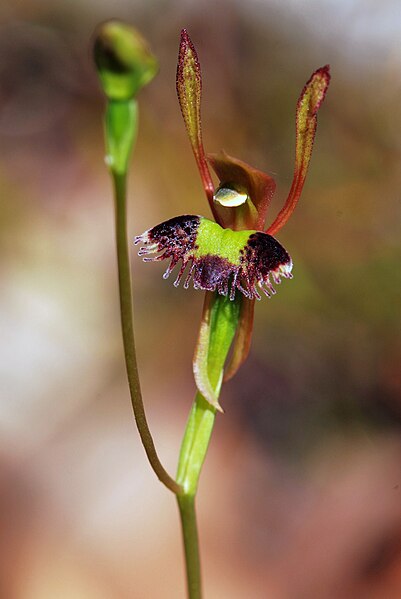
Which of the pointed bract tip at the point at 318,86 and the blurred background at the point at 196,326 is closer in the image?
the pointed bract tip at the point at 318,86

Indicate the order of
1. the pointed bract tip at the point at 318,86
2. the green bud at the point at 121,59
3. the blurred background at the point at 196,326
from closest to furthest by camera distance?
the green bud at the point at 121,59 → the pointed bract tip at the point at 318,86 → the blurred background at the point at 196,326

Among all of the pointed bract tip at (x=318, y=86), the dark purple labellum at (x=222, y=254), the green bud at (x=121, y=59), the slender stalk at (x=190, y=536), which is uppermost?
the pointed bract tip at (x=318, y=86)

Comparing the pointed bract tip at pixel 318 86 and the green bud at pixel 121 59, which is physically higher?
the pointed bract tip at pixel 318 86

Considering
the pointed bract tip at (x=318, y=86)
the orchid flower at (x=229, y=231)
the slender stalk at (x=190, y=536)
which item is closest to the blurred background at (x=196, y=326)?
the slender stalk at (x=190, y=536)

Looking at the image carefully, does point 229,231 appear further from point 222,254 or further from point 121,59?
point 121,59

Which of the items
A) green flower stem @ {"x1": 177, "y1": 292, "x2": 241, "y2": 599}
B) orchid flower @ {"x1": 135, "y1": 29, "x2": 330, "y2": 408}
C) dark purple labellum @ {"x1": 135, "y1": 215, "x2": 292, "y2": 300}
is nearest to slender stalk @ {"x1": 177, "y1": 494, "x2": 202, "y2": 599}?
green flower stem @ {"x1": 177, "y1": 292, "x2": 241, "y2": 599}

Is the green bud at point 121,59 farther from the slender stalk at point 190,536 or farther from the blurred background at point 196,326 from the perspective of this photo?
the blurred background at point 196,326

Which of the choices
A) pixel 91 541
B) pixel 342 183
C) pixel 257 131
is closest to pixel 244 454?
pixel 91 541

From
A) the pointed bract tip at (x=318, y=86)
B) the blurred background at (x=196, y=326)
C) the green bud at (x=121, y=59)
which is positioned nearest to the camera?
the green bud at (x=121, y=59)
